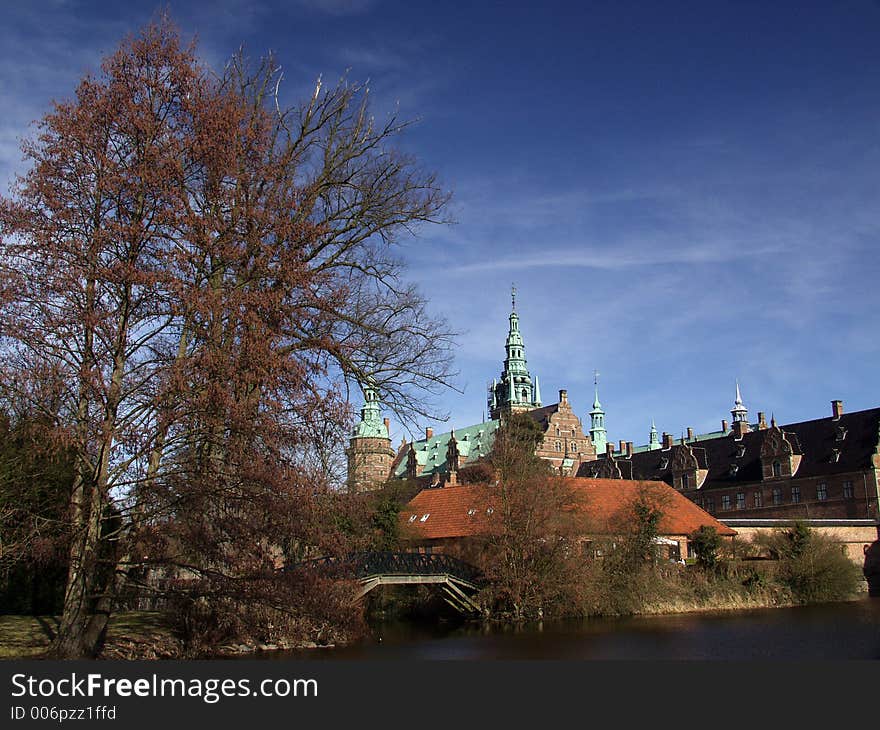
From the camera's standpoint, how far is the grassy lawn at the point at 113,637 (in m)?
12.7

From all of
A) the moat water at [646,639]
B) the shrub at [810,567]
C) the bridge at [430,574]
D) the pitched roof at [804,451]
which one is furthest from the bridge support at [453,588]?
the pitched roof at [804,451]

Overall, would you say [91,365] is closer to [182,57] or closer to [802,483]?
[182,57]

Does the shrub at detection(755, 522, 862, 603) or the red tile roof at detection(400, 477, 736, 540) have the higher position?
the red tile roof at detection(400, 477, 736, 540)

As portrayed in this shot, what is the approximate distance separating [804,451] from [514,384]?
110 feet

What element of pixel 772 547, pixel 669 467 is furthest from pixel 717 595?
pixel 669 467

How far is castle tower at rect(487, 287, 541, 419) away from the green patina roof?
8.26 ft

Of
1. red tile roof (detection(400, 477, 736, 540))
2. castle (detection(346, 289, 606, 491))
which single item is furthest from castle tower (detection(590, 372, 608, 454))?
red tile roof (detection(400, 477, 736, 540))

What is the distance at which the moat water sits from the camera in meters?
16.8

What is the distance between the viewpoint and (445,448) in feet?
268

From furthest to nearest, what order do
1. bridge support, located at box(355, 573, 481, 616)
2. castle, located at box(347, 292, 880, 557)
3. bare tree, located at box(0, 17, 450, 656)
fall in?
1. castle, located at box(347, 292, 880, 557)
2. bridge support, located at box(355, 573, 481, 616)
3. bare tree, located at box(0, 17, 450, 656)

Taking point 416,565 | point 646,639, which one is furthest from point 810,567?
point 416,565

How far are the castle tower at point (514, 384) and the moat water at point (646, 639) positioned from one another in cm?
5258

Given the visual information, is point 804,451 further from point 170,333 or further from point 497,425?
point 170,333

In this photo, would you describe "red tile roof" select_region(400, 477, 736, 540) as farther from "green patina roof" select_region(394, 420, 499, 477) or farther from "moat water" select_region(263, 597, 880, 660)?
"green patina roof" select_region(394, 420, 499, 477)
